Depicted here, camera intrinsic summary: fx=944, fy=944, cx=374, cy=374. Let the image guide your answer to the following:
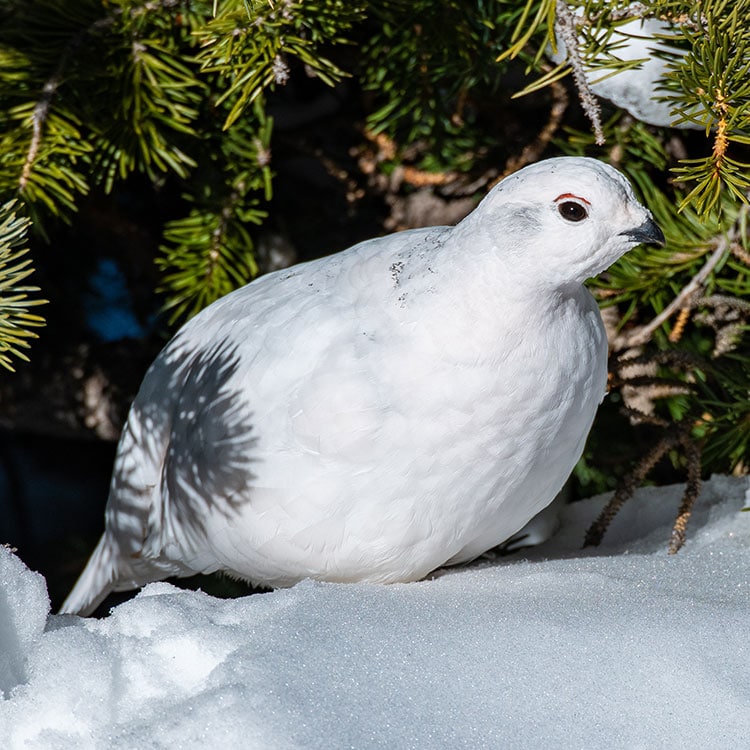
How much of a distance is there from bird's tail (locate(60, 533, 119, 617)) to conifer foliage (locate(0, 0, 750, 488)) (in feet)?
0.89

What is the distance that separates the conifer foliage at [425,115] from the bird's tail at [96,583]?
10.7 inches

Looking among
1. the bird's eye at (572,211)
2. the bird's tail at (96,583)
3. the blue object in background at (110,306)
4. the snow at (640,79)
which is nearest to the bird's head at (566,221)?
the bird's eye at (572,211)

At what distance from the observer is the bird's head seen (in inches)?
27.0

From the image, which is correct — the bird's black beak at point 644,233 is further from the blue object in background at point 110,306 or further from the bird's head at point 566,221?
the blue object in background at point 110,306

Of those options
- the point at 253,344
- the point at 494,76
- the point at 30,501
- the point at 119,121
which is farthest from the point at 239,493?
the point at 30,501

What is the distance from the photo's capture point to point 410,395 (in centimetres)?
72

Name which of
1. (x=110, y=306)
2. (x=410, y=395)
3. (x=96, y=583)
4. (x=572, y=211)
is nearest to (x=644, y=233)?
(x=572, y=211)

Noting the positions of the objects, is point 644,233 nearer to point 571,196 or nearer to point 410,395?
point 571,196

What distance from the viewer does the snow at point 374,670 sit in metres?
0.56

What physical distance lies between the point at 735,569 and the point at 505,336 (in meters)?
0.30

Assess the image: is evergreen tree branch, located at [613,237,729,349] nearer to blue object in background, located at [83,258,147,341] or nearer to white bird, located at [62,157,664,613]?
white bird, located at [62,157,664,613]

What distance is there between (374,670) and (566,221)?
34cm

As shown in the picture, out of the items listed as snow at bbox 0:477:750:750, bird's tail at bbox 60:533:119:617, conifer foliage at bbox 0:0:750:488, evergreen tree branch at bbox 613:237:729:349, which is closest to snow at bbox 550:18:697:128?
conifer foliage at bbox 0:0:750:488

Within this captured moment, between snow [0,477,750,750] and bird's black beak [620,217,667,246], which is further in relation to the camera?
bird's black beak [620,217,667,246]
